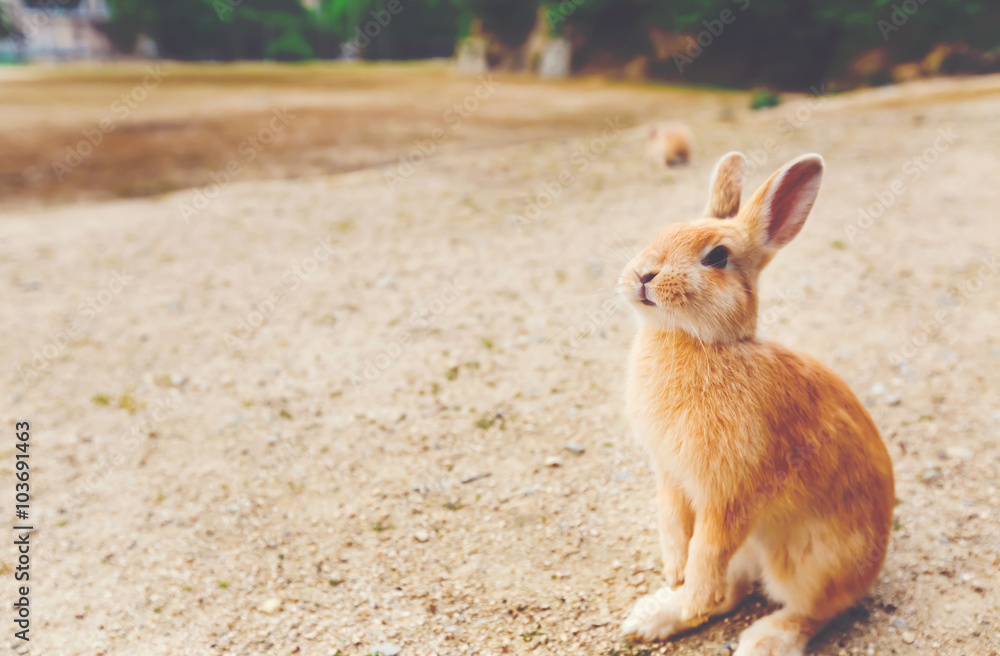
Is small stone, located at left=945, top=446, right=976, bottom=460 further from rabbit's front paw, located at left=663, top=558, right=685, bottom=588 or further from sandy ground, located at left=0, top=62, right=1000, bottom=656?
rabbit's front paw, located at left=663, top=558, right=685, bottom=588

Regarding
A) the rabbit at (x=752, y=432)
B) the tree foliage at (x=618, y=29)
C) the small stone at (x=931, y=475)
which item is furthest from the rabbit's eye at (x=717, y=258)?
the tree foliage at (x=618, y=29)

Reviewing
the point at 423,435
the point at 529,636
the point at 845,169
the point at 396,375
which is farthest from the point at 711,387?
the point at 845,169

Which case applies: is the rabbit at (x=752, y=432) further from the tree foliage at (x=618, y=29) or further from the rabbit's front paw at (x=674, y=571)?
the tree foliage at (x=618, y=29)

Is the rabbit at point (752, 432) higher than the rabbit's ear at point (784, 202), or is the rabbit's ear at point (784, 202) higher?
the rabbit's ear at point (784, 202)

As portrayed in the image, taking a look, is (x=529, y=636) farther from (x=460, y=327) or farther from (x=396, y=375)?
(x=460, y=327)

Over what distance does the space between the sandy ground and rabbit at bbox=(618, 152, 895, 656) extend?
402 mm

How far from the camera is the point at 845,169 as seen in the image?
9672 millimetres

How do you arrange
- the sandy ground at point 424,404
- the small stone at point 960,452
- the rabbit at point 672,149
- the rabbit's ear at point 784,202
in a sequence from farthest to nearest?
the rabbit at point 672,149, the small stone at point 960,452, the sandy ground at point 424,404, the rabbit's ear at point 784,202

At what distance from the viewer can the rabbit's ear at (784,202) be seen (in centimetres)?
288

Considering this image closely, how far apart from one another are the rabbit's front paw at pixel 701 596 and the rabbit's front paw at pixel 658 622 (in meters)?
0.29

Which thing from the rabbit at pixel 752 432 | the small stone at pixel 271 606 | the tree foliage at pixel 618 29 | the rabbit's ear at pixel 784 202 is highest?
the tree foliage at pixel 618 29

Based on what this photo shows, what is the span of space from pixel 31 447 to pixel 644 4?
31.2 meters

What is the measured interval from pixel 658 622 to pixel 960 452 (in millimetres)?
2557

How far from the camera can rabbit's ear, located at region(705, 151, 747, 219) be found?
3.28 metres
